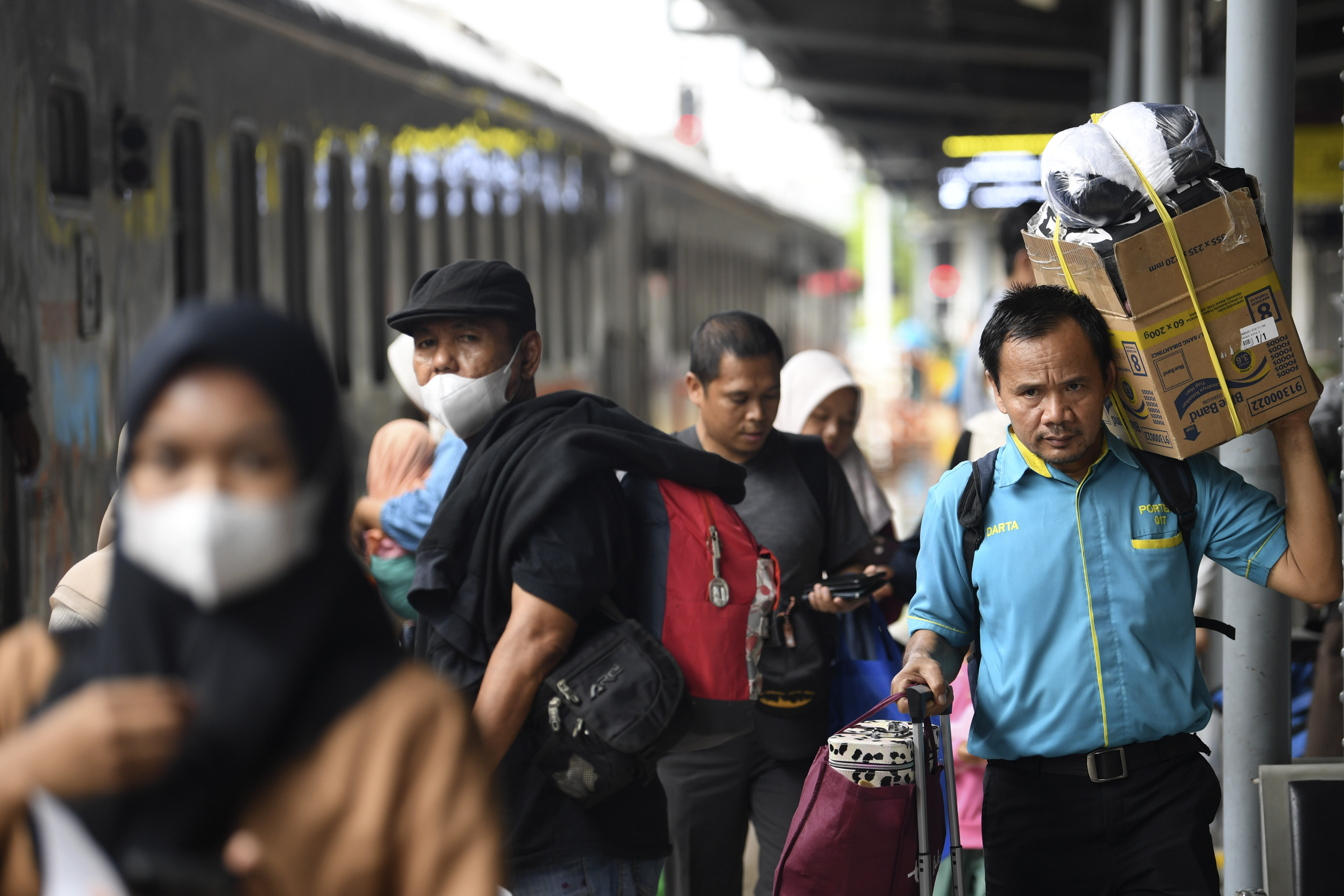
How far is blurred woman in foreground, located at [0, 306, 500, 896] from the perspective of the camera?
1.38 metres

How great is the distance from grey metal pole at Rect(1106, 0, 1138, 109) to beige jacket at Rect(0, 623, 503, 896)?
841 cm

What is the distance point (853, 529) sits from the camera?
392 cm

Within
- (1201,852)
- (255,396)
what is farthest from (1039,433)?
(255,396)

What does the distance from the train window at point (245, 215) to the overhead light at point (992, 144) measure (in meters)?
15.7

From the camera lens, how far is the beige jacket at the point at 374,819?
142cm

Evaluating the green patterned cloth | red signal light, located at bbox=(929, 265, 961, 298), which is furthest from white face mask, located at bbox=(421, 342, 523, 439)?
red signal light, located at bbox=(929, 265, 961, 298)

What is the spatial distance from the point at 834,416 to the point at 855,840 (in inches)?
81.1

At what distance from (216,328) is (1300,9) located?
10.0 m

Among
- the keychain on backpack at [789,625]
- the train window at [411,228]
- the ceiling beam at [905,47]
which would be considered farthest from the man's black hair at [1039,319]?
the ceiling beam at [905,47]

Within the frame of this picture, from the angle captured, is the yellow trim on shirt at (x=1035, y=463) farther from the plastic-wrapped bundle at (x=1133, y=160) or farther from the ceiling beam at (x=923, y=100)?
the ceiling beam at (x=923, y=100)

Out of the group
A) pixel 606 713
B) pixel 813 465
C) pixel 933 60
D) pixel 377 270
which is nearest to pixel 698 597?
pixel 606 713

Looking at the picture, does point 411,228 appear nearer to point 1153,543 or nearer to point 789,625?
point 789,625

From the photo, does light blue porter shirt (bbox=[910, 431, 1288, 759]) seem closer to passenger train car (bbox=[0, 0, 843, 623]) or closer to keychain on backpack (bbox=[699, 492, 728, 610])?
keychain on backpack (bbox=[699, 492, 728, 610])

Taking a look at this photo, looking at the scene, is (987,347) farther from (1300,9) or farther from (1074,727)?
(1300,9)
